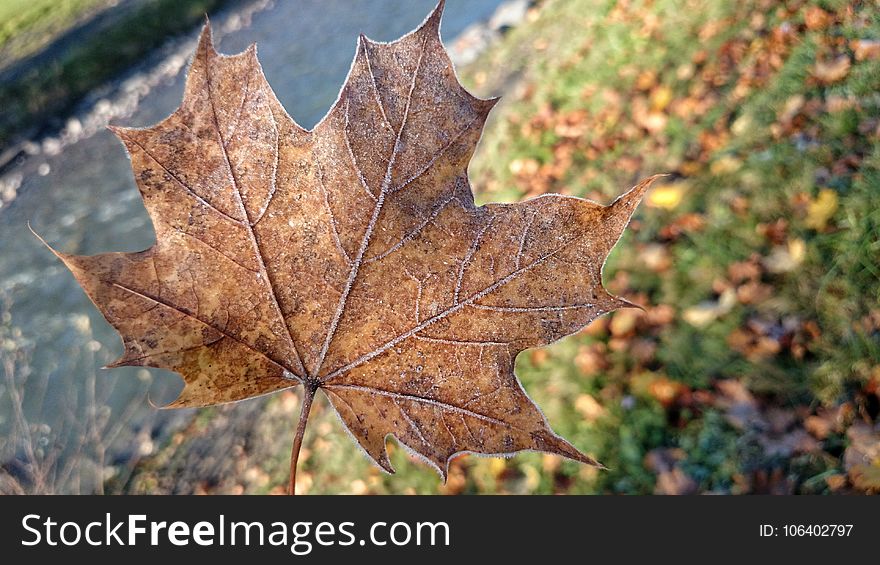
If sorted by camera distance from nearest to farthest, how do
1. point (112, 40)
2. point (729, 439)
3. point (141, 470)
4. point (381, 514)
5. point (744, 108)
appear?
point (381, 514) < point (729, 439) < point (744, 108) < point (141, 470) < point (112, 40)

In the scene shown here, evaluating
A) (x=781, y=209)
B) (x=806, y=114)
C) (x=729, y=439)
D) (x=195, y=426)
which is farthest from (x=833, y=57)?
(x=195, y=426)

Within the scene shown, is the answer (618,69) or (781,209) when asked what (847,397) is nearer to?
(781,209)

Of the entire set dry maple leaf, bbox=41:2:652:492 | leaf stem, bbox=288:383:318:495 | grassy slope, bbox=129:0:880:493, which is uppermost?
grassy slope, bbox=129:0:880:493

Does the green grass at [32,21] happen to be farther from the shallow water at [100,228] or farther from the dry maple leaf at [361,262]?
the dry maple leaf at [361,262]

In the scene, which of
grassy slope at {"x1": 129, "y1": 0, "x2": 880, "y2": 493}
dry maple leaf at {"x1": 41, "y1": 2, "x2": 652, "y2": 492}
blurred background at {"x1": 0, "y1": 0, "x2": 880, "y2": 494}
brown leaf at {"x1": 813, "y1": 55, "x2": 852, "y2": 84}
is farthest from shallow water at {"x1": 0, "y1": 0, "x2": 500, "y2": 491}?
dry maple leaf at {"x1": 41, "y1": 2, "x2": 652, "y2": 492}

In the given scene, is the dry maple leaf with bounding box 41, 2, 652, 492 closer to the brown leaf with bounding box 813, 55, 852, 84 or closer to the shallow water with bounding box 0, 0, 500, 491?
the brown leaf with bounding box 813, 55, 852, 84
